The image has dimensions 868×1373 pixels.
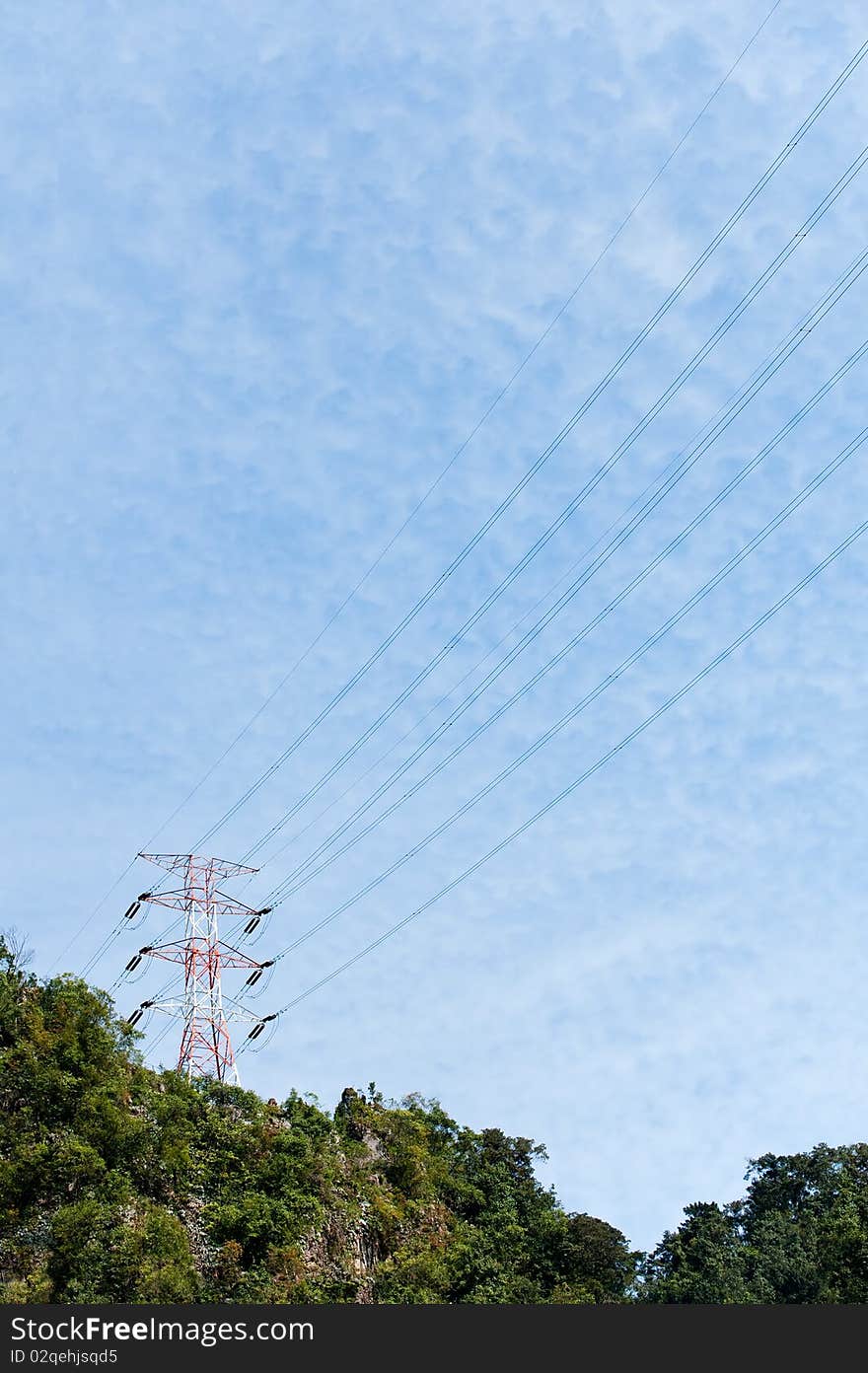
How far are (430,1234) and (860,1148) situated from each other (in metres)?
36.8

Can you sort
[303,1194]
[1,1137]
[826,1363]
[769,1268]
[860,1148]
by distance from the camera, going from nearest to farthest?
[826,1363] < [1,1137] < [303,1194] < [769,1268] < [860,1148]

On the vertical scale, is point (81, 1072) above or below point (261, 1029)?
below

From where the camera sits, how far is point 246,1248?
40.8 m

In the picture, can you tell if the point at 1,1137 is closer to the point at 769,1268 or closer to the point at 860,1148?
the point at 769,1268

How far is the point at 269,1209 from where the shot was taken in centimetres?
4175

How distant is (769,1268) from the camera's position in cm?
5650

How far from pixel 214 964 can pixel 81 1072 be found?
1162 centimetres

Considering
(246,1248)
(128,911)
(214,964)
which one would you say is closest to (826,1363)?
(246,1248)

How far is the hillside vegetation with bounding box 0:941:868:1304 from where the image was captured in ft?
120

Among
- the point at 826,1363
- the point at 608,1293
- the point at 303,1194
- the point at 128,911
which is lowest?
the point at 826,1363

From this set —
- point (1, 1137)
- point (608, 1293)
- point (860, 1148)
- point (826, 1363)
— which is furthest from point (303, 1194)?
point (860, 1148)

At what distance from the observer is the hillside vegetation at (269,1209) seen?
120 feet

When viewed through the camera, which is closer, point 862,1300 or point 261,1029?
point 862,1300

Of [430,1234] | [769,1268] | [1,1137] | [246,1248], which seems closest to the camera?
[1,1137]
